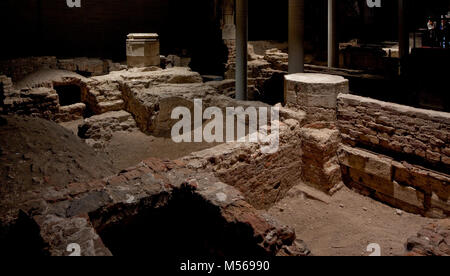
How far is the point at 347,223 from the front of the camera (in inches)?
206

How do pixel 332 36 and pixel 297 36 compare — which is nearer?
pixel 297 36

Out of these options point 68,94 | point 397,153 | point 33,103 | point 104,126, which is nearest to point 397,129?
point 397,153

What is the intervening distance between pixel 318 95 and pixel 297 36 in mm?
3609

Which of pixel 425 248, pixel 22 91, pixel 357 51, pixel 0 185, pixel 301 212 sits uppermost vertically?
pixel 357 51

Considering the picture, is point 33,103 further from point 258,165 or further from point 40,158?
point 258,165

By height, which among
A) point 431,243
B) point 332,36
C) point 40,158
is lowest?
point 431,243

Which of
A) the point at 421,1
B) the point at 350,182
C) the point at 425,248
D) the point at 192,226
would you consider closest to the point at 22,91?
the point at 192,226

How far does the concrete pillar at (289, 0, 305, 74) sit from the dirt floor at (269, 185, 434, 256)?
4168 mm

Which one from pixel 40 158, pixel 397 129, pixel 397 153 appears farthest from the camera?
pixel 397 153

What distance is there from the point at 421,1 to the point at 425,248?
18.5 metres

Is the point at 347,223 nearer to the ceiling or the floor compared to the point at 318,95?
nearer to the floor

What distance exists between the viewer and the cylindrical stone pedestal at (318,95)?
6098mm

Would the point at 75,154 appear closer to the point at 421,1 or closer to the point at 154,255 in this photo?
the point at 154,255

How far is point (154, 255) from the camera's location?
379 centimetres
